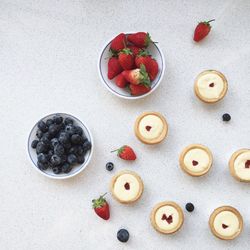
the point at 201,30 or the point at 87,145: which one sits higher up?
the point at 201,30

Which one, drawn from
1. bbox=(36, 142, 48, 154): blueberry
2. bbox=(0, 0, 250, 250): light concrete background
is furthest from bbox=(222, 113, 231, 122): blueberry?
bbox=(36, 142, 48, 154): blueberry

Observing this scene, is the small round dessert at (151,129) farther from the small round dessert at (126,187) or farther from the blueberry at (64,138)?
the blueberry at (64,138)

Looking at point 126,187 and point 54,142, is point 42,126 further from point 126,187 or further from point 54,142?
point 126,187

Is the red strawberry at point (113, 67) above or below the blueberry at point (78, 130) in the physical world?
above

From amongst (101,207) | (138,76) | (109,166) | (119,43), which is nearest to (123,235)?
(101,207)

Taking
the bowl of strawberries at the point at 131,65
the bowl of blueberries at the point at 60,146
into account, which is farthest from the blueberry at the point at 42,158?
the bowl of strawberries at the point at 131,65

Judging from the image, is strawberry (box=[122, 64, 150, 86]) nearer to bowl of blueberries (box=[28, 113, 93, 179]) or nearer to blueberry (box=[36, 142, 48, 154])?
bowl of blueberries (box=[28, 113, 93, 179])

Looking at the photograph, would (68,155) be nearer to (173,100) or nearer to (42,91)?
(42,91)
